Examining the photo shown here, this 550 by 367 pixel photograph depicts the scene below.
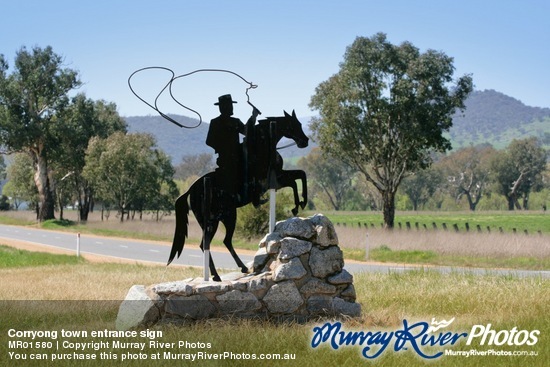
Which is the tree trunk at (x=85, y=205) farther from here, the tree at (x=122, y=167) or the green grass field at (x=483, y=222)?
the green grass field at (x=483, y=222)

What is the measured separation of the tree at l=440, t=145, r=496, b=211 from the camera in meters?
117

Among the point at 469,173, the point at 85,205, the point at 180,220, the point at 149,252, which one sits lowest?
the point at 149,252

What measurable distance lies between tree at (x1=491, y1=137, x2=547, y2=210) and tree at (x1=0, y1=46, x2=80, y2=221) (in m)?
73.0

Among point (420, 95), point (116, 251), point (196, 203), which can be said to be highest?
point (420, 95)

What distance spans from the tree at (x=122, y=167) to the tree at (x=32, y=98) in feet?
12.8

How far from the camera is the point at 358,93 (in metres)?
39.0

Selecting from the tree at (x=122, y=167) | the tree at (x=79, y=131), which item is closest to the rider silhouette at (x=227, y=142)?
the tree at (x=122, y=167)

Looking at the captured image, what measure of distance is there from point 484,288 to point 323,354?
5455 millimetres

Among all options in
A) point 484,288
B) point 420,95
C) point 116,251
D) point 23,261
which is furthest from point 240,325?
point 420,95

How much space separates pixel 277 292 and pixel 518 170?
343 feet

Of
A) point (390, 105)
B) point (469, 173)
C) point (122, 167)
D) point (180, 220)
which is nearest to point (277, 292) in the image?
point (180, 220)

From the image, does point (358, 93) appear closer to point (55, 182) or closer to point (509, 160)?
point (55, 182)

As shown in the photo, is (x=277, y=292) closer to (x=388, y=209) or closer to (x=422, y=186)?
(x=388, y=209)

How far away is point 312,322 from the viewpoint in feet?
34.4
